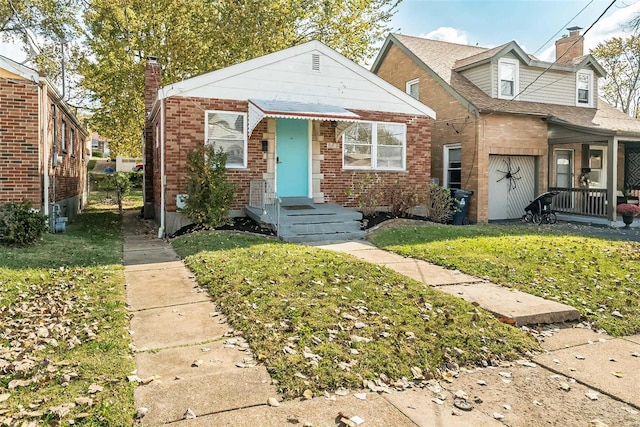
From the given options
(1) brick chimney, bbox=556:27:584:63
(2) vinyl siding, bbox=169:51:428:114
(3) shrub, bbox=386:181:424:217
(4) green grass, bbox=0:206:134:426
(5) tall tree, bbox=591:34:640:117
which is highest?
(5) tall tree, bbox=591:34:640:117

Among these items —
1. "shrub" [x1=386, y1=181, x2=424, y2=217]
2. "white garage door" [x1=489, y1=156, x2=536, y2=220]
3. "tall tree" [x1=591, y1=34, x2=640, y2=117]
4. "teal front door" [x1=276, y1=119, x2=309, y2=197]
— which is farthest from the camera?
"tall tree" [x1=591, y1=34, x2=640, y2=117]

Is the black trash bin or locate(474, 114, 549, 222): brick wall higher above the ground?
locate(474, 114, 549, 222): brick wall

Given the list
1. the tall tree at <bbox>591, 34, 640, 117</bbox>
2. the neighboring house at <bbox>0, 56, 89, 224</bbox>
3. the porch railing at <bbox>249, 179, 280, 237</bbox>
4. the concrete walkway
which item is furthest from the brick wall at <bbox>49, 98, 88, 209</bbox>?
the tall tree at <bbox>591, 34, 640, 117</bbox>

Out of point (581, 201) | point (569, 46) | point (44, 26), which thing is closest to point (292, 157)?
point (581, 201)

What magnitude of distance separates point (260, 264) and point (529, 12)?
11.6 m

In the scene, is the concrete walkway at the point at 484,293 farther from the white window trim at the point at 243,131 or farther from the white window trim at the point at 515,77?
the white window trim at the point at 515,77

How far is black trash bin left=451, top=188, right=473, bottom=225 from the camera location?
48.0ft

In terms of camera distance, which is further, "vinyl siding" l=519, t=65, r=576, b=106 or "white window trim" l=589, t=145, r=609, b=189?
"white window trim" l=589, t=145, r=609, b=189

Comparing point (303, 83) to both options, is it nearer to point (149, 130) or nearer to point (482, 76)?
point (149, 130)

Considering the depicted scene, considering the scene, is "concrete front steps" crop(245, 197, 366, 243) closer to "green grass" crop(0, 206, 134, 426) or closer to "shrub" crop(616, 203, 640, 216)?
"green grass" crop(0, 206, 134, 426)

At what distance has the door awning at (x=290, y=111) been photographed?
10.9 m

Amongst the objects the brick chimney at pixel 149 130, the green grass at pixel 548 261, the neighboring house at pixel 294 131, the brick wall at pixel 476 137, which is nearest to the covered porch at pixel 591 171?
the brick wall at pixel 476 137

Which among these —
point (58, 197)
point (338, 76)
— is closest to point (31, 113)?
point (58, 197)

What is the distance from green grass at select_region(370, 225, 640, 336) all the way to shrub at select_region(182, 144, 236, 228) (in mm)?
3667
